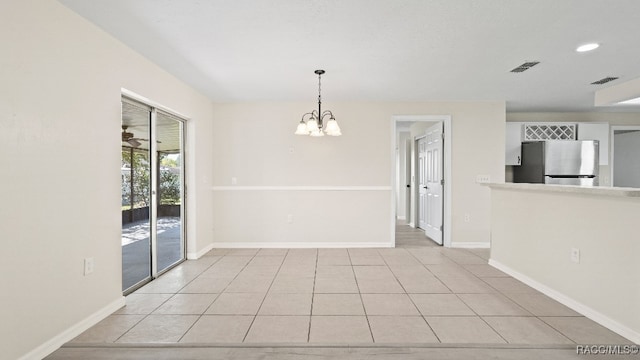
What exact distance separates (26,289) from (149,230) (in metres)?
1.62

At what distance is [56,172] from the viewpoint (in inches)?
83.9

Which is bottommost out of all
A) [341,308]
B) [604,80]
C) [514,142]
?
[341,308]

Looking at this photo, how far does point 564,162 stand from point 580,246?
3.23 m

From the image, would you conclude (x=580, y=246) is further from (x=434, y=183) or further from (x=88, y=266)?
(x=88, y=266)

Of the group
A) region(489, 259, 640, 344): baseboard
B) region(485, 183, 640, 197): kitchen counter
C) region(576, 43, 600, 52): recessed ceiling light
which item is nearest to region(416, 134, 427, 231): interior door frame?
region(485, 183, 640, 197): kitchen counter

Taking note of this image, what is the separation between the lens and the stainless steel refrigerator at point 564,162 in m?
5.09

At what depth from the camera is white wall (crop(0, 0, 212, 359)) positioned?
1825 mm

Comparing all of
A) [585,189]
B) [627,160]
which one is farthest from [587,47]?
[627,160]

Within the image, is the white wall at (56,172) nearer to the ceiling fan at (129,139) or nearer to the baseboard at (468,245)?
the ceiling fan at (129,139)

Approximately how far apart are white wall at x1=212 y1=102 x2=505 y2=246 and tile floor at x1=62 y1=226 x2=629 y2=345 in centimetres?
94

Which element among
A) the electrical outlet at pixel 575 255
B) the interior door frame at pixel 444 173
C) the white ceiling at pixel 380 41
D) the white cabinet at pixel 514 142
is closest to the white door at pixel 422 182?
the interior door frame at pixel 444 173

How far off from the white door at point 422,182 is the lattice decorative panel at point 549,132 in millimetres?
1735

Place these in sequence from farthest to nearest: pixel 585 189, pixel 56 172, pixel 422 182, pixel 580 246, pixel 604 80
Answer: pixel 422 182, pixel 604 80, pixel 580 246, pixel 585 189, pixel 56 172

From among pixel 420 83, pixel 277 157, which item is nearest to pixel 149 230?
pixel 277 157
